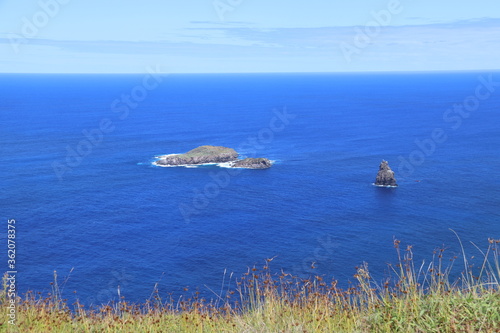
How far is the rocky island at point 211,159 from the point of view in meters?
124

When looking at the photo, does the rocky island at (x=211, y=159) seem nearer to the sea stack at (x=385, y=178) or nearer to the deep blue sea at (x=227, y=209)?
the deep blue sea at (x=227, y=209)

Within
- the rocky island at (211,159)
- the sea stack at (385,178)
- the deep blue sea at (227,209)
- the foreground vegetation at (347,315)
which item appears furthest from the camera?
the rocky island at (211,159)

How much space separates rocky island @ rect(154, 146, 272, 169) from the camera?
408 feet

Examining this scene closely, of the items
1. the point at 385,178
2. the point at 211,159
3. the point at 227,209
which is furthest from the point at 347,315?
the point at 211,159

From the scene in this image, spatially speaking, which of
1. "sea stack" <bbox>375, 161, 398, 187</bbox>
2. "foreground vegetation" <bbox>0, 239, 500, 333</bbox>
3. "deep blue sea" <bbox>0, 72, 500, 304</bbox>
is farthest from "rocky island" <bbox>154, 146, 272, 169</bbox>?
"foreground vegetation" <bbox>0, 239, 500, 333</bbox>

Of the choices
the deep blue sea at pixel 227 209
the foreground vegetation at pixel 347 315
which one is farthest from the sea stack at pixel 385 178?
the foreground vegetation at pixel 347 315

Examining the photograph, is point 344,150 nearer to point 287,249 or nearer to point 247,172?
point 247,172

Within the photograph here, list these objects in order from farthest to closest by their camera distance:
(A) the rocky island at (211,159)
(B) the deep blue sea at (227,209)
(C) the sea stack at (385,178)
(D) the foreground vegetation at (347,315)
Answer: (A) the rocky island at (211,159) → (C) the sea stack at (385,178) → (B) the deep blue sea at (227,209) → (D) the foreground vegetation at (347,315)

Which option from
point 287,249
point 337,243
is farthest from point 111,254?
point 337,243

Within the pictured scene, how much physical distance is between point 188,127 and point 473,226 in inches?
5065

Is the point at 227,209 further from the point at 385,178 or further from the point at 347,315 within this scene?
the point at 347,315

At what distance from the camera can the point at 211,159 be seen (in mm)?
132000

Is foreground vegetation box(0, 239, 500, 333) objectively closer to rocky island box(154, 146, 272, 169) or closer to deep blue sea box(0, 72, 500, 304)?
deep blue sea box(0, 72, 500, 304)

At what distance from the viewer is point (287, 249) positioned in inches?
2822
